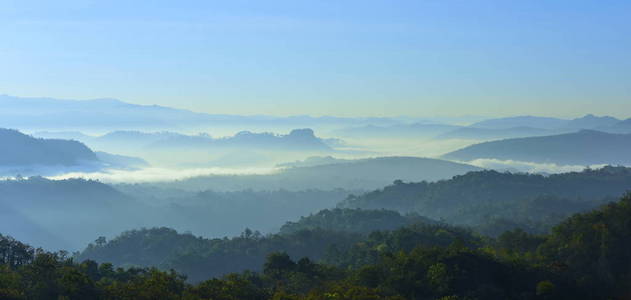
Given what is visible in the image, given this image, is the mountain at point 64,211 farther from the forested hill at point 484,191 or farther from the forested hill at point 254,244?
the forested hill at point 484,191

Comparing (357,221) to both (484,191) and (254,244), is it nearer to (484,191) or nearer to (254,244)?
(254,244)

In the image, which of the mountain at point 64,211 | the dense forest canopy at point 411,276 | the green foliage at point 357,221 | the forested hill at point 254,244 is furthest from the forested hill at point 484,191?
the dense forest canopy at point 411,276

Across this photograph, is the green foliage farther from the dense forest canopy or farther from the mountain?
the mountain

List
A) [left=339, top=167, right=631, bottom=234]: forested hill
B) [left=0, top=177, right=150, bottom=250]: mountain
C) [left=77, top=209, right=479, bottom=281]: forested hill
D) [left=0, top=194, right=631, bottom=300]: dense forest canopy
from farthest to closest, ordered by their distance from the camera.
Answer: [left=0, top=177, right=150, bottom=250]: mountain < [left=339, top=167, right=631, bottom=234]: forested hill < [left=77, top=209, right=479, bottom=281]: forested hill < [left=0, top=194, right=631, bottom=300]: dense forest canopy

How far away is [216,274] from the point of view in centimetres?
7812

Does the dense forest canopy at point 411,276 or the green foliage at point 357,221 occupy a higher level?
the dense forest canopy at point 411,276

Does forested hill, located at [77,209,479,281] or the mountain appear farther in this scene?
the mountain

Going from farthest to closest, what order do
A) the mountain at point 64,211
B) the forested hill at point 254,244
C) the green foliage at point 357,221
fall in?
1. the mountain at point 64,211
2. the green foliage at point 357,221
3. the forested hill at point 254,244

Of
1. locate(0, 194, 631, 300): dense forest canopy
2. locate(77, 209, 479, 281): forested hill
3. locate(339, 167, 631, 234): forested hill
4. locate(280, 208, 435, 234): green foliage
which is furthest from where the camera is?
locate(339, 167, 631, 234): forested hill

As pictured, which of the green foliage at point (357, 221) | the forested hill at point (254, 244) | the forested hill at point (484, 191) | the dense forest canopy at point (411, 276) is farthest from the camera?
the forested hill at point (484, 191)

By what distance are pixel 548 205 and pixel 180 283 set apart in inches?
3711

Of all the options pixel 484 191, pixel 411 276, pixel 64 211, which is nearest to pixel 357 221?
pixel 484 191


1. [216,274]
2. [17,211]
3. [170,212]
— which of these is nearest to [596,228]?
[216,274]

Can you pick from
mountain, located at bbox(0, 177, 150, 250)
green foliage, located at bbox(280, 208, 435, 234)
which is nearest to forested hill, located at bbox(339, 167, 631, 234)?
green foliage, located at bbox(280, 208, 435, 234)
